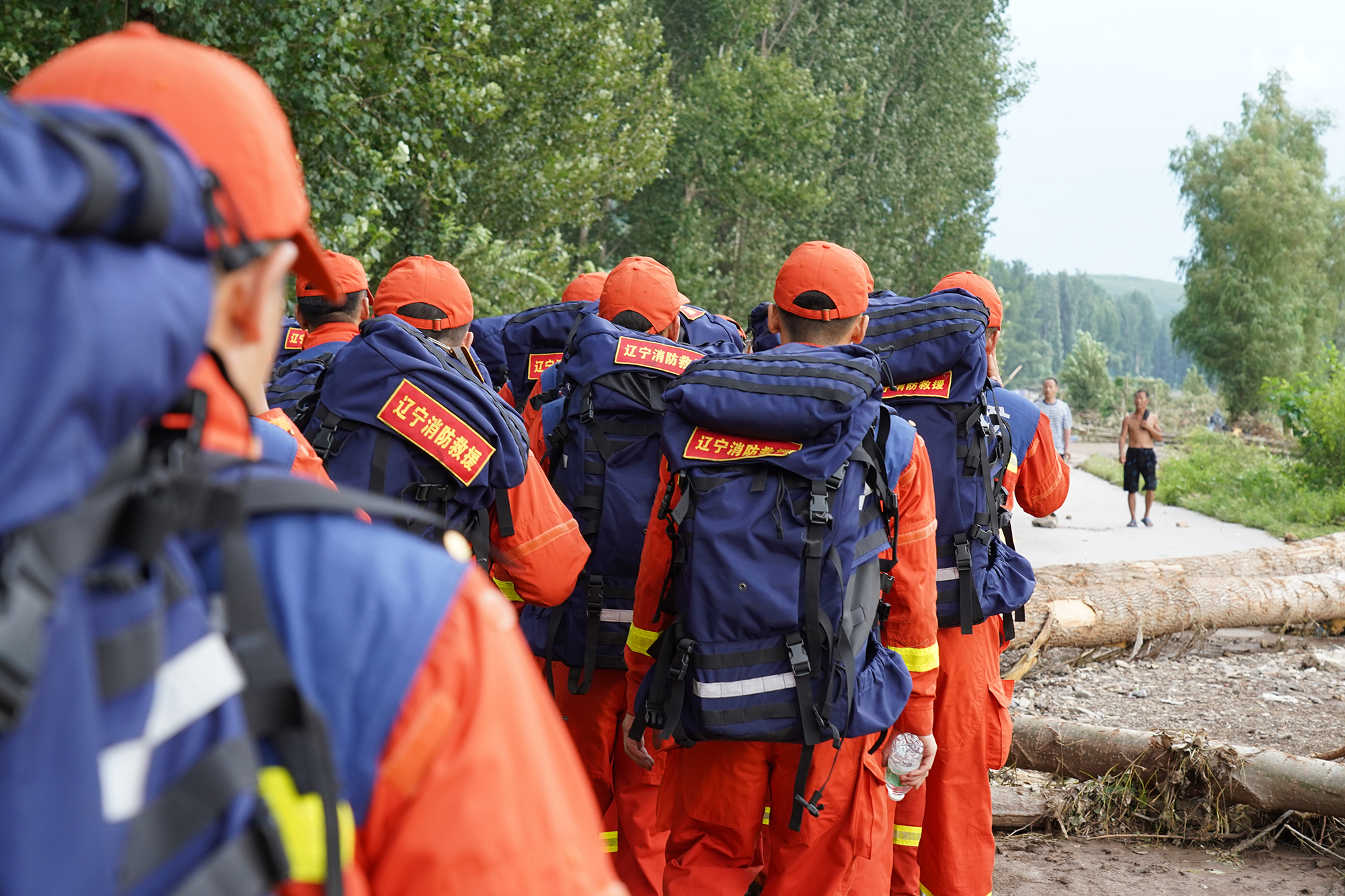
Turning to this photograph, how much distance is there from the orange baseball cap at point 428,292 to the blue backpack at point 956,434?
1.52 metres

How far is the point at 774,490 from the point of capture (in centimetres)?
303

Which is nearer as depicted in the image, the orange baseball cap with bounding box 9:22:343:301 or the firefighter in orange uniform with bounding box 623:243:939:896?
the orange baseball cap with bounding box 9:22:343:301

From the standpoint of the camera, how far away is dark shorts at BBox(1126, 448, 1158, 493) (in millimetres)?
16416

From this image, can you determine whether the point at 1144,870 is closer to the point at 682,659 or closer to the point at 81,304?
the point at 682,659

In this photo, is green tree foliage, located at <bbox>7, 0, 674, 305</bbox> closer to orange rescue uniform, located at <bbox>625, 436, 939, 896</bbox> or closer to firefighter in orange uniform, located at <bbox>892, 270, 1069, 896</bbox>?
firefighter in orange uniform, located at <bbox>892, 270, 1069, 896</bbox>

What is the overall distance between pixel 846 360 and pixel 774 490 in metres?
0.43

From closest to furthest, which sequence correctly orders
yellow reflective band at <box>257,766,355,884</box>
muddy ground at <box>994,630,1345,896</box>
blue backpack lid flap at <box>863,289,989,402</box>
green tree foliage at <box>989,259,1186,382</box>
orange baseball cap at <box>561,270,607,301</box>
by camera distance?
yellow reflective band at <box>257,766,355,884</box>, blue backpack lid flap at <box>863,289,989,402</box>, muddy ground at <box>994,630,1345,896</box>, orange baseball cap at <box>561,270,607,301</box>, green tree foliage at <box>989,259,1186,382</box>

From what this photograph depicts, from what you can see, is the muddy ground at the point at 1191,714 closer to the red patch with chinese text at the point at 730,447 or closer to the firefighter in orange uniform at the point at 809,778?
the firefighter in orange uniform at the point at 809,778

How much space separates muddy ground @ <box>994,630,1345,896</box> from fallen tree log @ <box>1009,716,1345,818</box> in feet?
0.91

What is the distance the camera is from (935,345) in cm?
411

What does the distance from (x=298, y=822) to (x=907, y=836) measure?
364cm

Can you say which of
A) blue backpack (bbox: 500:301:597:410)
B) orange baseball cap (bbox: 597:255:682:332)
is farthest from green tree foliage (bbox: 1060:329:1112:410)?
orange baseball cap (bbox: 597:255:682:332)

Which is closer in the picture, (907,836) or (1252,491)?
(907,836)

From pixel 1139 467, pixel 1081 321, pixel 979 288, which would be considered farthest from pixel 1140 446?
pixel 1081 321
